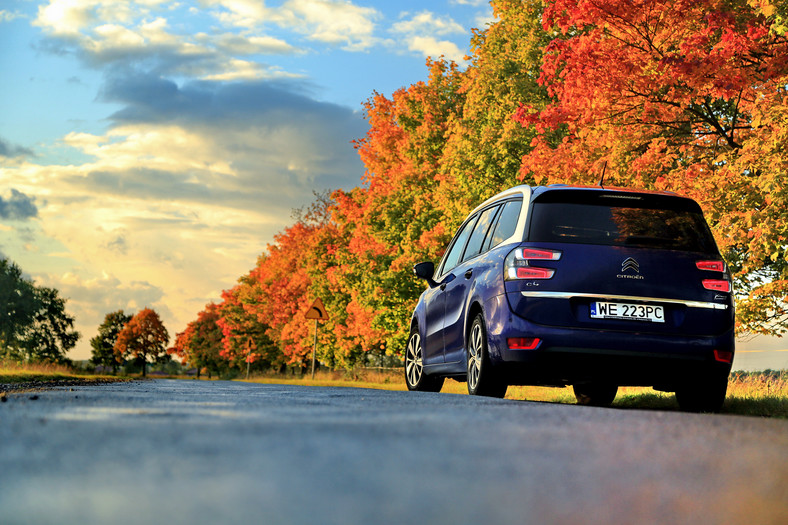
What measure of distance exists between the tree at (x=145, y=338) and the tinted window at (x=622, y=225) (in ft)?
424

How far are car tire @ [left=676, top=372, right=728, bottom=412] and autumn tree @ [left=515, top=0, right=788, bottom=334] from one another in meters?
5.10

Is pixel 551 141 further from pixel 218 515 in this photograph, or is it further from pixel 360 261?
pixel 218 515

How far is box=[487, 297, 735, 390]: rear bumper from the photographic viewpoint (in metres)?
7.73

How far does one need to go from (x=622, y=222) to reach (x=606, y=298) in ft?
2.90

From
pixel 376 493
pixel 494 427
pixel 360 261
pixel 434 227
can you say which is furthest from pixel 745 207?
pixel 360 261

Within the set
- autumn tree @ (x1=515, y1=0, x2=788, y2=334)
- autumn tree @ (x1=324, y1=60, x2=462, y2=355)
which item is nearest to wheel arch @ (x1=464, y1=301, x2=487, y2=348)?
autumn tree @ (x1=515, y1=0, x2=788, y2=334)

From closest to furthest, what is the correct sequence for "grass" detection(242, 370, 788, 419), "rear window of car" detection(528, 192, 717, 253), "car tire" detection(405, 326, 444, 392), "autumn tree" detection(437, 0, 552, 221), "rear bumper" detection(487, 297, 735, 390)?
"rear bumper" detection(487, 297, 735, 390) → "rear window of car" detection(528, 192, 717, 253) → "grass" detection(242, 370, 788, 419) → "car tire" detection(405, 326, 444, 392) → "autumn tree" detection(437, 0, 552, 221)

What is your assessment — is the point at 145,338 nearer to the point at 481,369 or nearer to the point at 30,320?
the point at 30,320

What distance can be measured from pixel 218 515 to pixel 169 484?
319mm

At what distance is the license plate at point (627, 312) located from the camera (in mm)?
7797

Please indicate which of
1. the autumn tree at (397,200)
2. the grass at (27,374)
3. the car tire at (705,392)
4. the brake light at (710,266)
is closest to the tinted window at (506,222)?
the brake light at (710,266)

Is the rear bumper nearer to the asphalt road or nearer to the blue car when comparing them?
the blue car

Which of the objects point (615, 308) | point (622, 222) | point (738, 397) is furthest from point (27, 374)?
point (615, 308)

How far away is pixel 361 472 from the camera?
2.18 meters
